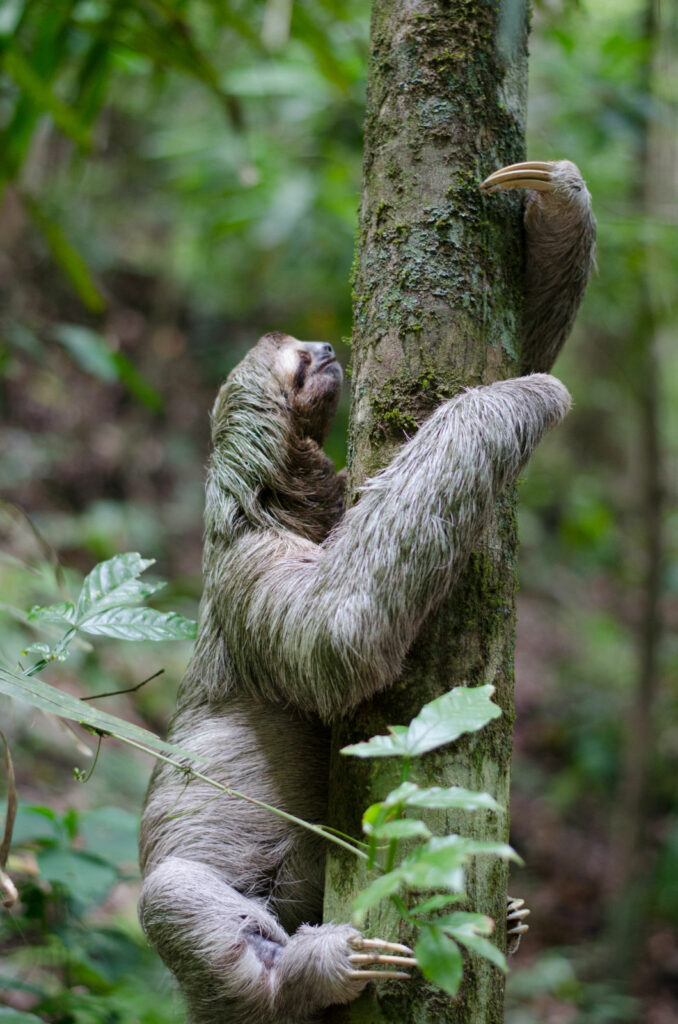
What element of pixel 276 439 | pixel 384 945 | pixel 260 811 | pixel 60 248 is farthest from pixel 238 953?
pixel 60 248

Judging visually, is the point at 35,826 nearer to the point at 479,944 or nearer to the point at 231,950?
the point at 231,950

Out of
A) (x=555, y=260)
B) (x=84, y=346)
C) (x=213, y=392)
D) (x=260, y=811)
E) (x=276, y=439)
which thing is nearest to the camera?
(x=260, y=811)

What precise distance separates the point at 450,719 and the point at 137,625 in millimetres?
1317

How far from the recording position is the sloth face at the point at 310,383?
3.87 metres

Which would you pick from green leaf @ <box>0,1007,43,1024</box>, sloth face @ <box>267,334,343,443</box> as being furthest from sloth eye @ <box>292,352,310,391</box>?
green leaf @ <box>0,1007,43,1024</box>

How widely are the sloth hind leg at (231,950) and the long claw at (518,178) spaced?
8.12ft

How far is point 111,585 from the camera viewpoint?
2.84 metres

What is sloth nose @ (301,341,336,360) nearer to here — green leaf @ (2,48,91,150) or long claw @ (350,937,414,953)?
green leaf @ (2,48,91,150)

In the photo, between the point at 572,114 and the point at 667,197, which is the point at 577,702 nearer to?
the point at 667,197

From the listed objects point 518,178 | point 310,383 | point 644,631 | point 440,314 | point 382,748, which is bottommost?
point 382,748

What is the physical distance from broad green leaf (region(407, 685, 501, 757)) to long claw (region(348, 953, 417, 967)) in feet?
2.61

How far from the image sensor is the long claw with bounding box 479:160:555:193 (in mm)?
2855

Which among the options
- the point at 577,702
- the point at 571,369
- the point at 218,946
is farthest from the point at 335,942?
Answer: the point at 571,369

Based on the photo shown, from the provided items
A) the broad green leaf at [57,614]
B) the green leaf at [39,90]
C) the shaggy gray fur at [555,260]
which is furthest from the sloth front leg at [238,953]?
the green leaf at [39,90]
